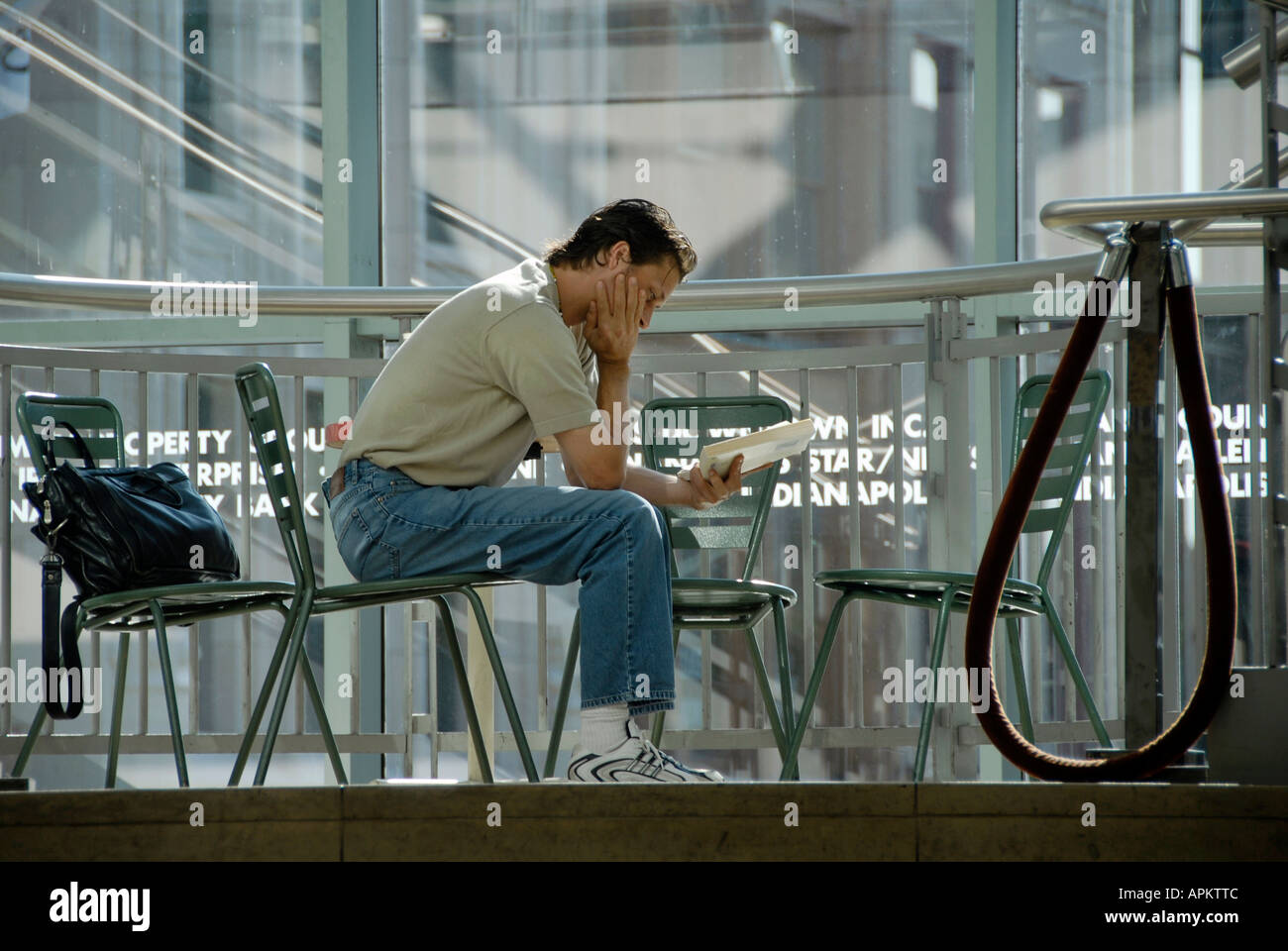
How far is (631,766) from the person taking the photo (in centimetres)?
219

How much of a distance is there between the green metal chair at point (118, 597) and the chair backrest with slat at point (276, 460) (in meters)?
0.10

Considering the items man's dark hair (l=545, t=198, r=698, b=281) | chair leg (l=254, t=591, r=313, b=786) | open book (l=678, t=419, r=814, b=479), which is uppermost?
man's dark hair (l=545, t=198, r=698, b=281)

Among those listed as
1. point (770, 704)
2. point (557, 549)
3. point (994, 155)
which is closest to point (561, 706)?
point (770, 704)

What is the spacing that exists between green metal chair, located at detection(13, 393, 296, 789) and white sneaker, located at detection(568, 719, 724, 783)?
0.72 meters

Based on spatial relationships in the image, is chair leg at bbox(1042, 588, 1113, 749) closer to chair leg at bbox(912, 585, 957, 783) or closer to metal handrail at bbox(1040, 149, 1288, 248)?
chair leg at bbox(912, 585, 957, 783)

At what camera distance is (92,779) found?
5434mm

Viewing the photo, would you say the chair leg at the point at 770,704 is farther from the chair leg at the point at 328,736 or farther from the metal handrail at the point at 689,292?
the metal handrail at the point at 689,292

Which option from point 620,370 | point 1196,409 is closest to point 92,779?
point 620,370

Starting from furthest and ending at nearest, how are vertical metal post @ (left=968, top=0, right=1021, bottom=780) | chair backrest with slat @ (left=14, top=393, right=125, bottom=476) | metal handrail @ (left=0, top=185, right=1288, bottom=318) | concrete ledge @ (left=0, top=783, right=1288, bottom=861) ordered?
vertical metal post @ (left=968, top=0, right=1021, bottom=780) → metal handrail @ (left=0, top=185, right=1288, bottom=318) → chair backrest with slat @ (left=14, top=393, right=125, bottom=476) → concrete ledge @ (left=0, top=783, right=1288, bottom=861)

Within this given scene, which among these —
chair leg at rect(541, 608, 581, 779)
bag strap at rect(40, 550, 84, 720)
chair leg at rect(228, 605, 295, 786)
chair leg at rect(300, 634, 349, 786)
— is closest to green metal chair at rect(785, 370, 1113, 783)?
chair leg at rect(541, 608, 581, 779)

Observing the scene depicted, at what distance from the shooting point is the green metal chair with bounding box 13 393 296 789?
258cm

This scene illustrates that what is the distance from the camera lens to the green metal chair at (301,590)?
7.97 feet

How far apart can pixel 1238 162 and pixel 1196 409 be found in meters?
3.52
